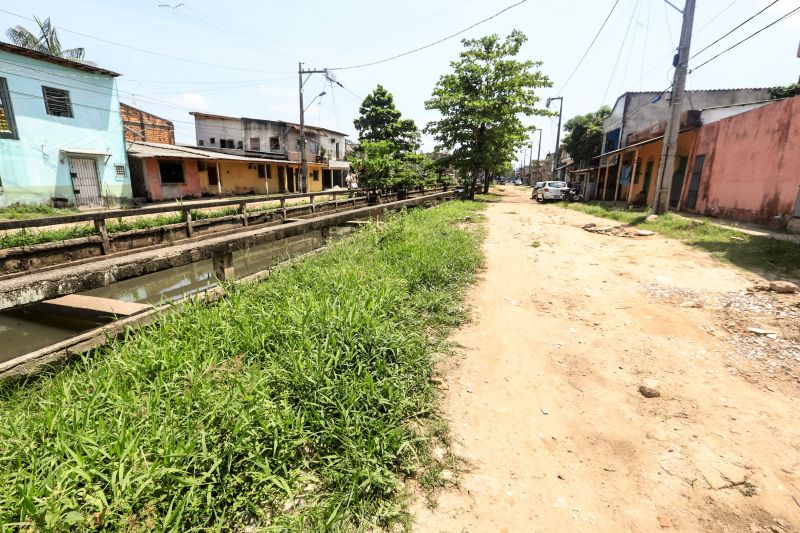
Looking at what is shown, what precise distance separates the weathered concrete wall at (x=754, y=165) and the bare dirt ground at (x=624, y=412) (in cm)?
672

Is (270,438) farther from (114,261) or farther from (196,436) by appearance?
(114,261)

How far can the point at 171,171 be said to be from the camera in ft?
68.3

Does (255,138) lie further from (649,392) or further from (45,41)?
(649,392)

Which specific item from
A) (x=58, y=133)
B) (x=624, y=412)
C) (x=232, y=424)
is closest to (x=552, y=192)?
(x=624, y=412)

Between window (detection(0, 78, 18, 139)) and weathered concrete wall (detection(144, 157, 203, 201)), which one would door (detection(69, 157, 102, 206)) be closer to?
window (detection(0, 78, 18, 139))

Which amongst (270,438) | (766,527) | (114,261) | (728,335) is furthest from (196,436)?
(728,335)

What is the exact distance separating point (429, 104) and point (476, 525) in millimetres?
23352

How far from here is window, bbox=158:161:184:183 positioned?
2030 cm

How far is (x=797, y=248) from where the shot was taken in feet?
21.1

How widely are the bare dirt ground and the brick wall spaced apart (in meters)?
32.0

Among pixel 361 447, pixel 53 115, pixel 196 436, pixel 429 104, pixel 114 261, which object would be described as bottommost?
pixel 361 447

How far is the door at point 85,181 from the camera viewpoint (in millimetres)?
15938

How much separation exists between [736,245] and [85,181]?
78.6 feet

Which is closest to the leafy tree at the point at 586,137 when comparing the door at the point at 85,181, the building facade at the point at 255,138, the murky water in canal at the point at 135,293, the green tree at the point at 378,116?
the green tree at the point at 378,116
